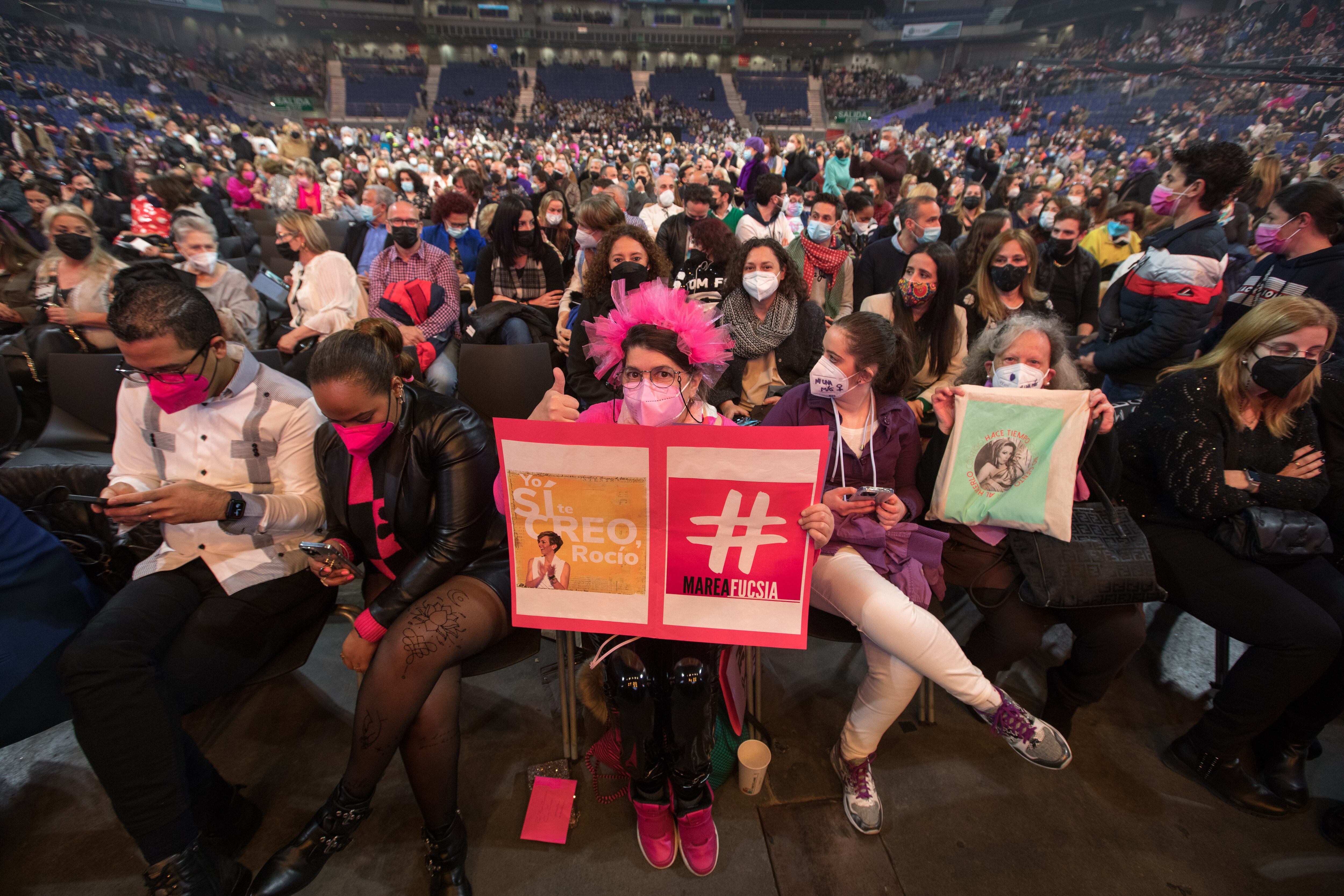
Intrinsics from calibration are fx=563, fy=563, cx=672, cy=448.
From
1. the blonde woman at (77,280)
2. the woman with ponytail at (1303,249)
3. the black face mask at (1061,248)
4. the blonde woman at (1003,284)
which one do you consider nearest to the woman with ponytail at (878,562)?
the blonde woman at (1003,284)

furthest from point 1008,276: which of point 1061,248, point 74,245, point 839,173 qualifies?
point 839,173

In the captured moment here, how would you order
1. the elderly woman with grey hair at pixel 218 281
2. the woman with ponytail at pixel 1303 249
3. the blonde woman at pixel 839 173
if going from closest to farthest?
the woman with ponytail at pixel 1303 249
the elderly woman with grey hair at pixel 218 281
the blonde woman at pixel 839 173

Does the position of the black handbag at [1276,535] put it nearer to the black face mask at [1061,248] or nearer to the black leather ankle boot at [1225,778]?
the black leather ankle boot at [1225,778]

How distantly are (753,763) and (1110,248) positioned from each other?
5.75 metres

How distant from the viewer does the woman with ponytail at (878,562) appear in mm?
1713

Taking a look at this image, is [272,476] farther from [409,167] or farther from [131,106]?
[131,106]

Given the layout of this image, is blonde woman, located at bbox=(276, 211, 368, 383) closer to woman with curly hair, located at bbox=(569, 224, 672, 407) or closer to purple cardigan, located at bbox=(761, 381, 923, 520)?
woman with curly hair, located at bbox=(569, 224, 672, 407)

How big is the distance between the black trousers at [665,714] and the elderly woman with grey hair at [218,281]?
3.15 m

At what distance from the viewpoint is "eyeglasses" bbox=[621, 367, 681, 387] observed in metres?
1.66

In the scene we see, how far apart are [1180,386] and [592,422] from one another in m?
2.15

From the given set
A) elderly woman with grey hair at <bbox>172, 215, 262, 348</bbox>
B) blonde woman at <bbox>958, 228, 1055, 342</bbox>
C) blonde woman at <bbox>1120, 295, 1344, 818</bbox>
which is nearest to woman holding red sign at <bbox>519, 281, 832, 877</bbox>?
blonde woman at <bbox>1120, 295, 1344, 818</bbox>

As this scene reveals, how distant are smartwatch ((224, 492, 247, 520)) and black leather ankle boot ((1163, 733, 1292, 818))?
329 cm

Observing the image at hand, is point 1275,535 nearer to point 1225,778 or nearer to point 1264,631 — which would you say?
point 1264,631

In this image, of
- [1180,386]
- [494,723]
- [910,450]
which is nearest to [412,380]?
[494,723]
